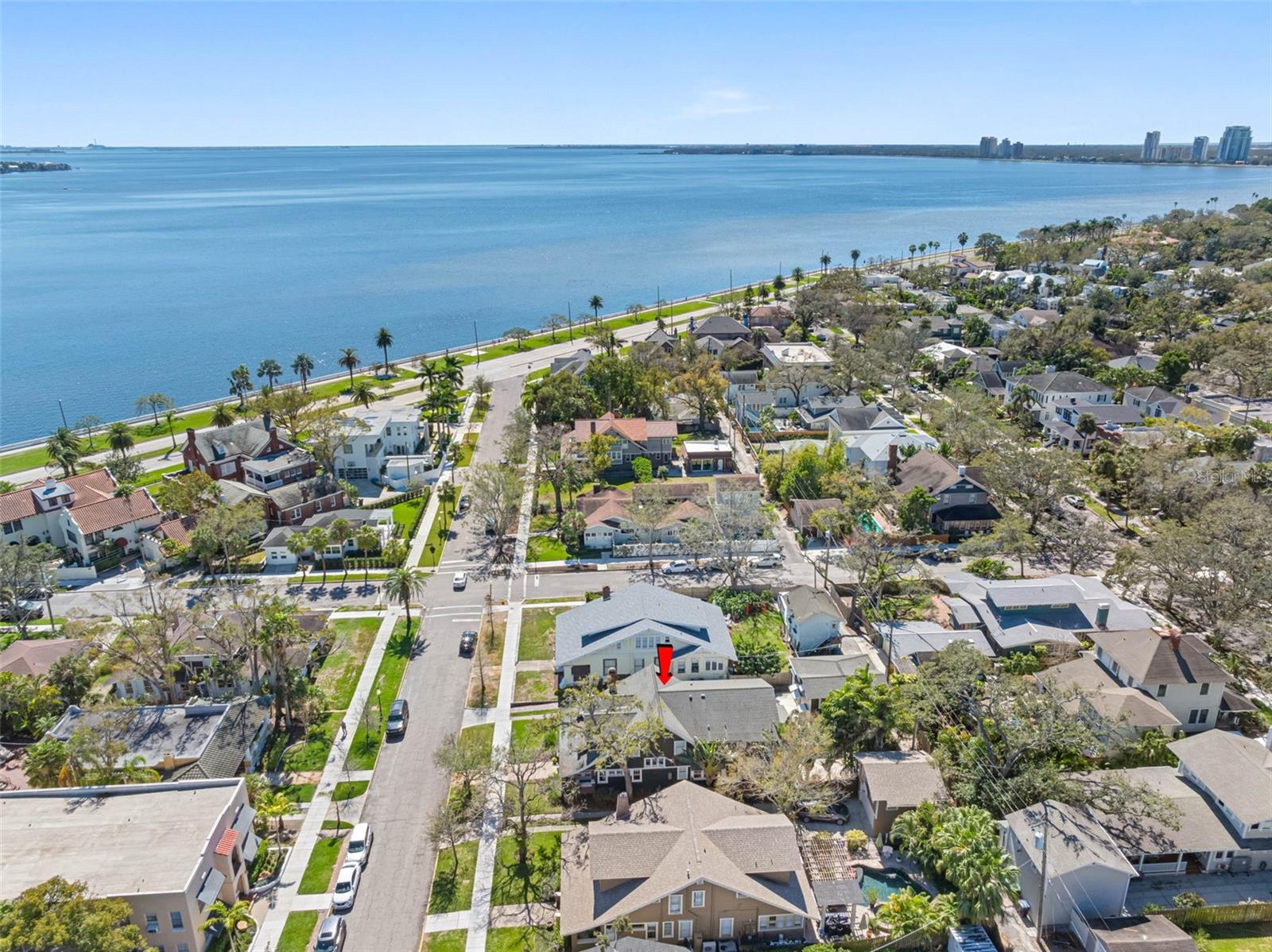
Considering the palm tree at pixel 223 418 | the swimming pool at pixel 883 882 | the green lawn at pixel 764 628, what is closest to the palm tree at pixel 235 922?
the swimming pool at pixel 883 882

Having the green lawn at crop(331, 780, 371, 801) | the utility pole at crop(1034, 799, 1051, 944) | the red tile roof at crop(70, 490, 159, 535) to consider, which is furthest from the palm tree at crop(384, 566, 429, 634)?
the utility pole at crop(1034, 799, 1051, 944)

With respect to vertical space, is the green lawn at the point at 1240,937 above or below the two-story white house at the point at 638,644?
below

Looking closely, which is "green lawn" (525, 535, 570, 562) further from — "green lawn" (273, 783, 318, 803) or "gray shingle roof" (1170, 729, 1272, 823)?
"gray shingle roof" (1170, 729, 1272, 823)

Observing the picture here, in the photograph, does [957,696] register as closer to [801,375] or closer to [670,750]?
[670,750]

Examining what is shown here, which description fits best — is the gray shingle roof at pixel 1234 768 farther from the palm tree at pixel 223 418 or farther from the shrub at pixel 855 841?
the palm tree at pixel 223 418

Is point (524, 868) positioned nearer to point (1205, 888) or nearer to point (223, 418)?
point (1205, 888)
